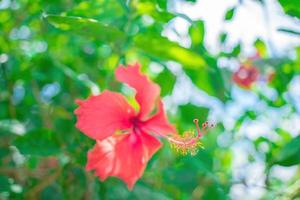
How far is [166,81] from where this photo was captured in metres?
1.27

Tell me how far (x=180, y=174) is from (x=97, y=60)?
0.64m

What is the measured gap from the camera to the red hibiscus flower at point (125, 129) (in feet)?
3.19

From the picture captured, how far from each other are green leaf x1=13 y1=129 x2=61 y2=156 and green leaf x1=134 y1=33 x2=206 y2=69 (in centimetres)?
30

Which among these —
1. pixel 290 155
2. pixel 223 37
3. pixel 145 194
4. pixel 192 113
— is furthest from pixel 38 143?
pixel 223 37

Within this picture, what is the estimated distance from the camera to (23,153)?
1.09 m

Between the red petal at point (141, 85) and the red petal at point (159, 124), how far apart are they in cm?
2

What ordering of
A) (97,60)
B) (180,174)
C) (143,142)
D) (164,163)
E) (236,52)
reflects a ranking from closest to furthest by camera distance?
1. (143,142)
2. (180,174)
3. (236,52)
4. (164,163)
5. (97,60)

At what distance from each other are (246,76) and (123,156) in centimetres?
90

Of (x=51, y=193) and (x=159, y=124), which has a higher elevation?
(x=159, y=124)

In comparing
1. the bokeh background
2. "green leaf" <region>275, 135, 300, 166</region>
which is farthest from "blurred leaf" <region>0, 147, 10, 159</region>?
"green leaf" <region>275, 135, 300, 166</region>

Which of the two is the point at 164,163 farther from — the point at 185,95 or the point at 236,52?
the point at 236,52

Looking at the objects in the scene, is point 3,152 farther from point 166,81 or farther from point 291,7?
point 291,7

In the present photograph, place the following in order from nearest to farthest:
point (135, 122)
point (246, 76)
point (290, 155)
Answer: point (290, 155) → point (135, 122) → point (246, 76)

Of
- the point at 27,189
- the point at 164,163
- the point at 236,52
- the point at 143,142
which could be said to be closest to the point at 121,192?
the point at 143,142
